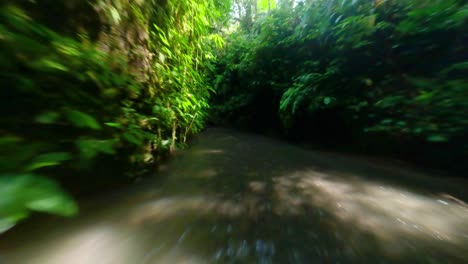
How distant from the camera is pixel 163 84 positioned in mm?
1893

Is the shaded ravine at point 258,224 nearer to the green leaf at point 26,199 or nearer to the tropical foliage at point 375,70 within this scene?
the green leaf at point 26,199

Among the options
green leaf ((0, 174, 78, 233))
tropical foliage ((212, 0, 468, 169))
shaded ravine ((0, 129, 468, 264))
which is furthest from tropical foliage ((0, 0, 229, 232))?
tropical foliage ((212, 0, 468, 169))

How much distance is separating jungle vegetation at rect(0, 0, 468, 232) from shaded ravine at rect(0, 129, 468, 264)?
0.29m

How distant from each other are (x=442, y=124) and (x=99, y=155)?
9.61 feet

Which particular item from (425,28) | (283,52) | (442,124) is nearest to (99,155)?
(442,124)

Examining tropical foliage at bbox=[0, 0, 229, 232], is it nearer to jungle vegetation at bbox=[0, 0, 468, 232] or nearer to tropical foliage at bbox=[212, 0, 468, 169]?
jungle vegetation at bbox=[0, 0, 468, 232]

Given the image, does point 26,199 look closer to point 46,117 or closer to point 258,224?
point 46,117

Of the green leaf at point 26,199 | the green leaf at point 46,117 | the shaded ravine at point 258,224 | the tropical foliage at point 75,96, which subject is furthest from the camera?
the shaded ravine at point 258,224

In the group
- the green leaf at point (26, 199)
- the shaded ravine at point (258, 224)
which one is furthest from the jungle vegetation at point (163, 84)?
the shaded ravine at point (258, 224)

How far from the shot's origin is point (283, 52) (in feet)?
13.6

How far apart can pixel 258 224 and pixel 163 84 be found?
5.44 ft

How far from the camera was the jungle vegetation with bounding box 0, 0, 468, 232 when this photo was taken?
632 millimetres

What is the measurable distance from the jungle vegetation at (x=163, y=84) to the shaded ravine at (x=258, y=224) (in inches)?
11.3

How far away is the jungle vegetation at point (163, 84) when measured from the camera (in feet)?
2.07
